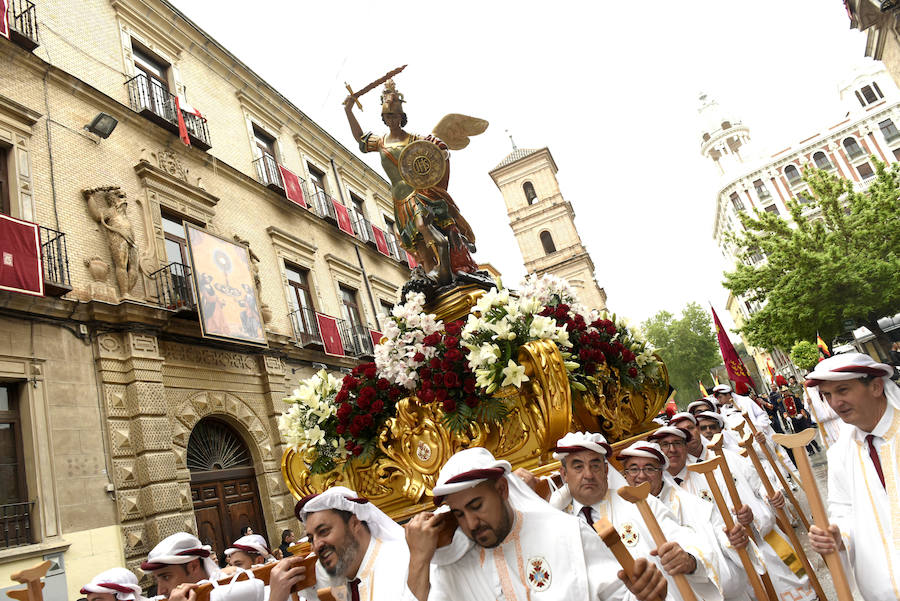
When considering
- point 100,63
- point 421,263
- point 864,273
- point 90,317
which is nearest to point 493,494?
point 421,263

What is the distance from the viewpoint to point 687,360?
173 ft

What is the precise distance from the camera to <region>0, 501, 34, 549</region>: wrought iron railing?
7609 mm

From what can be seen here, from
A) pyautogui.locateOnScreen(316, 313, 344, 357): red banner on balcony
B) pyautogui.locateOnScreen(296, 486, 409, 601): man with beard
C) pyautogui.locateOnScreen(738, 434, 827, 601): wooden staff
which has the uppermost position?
pyautogui.locateOnScreen(316, 313, 344, 357): red banner on balcony

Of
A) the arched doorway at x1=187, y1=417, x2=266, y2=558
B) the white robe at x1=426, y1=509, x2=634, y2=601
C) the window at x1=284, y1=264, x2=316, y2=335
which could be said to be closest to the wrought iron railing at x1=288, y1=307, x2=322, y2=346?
the window at x1=284, y1=264, x2=316, y2=335

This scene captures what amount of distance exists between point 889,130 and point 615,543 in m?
53.6

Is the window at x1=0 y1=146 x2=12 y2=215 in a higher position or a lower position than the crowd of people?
higher

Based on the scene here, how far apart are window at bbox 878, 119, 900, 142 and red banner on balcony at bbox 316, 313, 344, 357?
151 ft

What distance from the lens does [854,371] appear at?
2650 millimetres

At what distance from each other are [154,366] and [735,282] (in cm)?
1892

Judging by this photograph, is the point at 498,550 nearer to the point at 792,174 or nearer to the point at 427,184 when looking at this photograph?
the point at 427,184

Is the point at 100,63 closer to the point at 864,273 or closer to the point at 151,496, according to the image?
the point at 151,496

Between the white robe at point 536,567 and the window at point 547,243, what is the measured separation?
40.3m

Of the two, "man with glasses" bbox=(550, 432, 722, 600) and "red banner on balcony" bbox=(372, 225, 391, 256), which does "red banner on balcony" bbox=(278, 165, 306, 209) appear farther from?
"man with glasses" bbox=(550, 432, 722, 600)

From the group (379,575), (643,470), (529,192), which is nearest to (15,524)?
(379,575)
